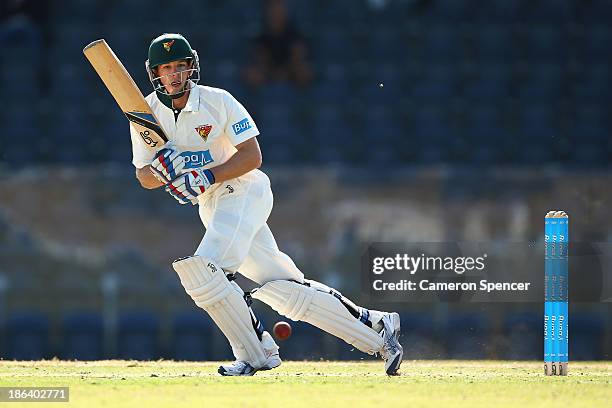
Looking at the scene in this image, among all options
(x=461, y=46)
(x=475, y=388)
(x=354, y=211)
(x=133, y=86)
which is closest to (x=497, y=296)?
(x=354, y=211)

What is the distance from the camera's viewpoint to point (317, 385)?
4.70 meters

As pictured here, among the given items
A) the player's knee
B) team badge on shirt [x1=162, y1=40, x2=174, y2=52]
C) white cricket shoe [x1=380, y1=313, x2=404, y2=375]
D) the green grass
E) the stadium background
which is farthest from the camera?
the stadium background

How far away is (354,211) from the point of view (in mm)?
6707

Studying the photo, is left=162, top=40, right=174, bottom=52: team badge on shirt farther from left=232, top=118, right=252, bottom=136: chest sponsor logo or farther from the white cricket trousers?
Answer: the white cricket trousers

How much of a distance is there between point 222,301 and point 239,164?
0.52m

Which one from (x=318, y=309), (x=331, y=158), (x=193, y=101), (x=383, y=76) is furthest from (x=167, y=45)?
(x=383, y=76)

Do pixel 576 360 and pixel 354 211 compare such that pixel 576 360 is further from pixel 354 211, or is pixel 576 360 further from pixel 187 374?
pixel 187 374

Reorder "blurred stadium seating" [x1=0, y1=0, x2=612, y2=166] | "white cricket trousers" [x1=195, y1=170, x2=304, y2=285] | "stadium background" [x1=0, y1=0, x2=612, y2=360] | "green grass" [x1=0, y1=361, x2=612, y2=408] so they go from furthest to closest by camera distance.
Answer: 1. "blurred stadium seating" [x1=0, y1=0, x2=612, y2=166]
2. "stadium background" [x1=0, y1=0, x2=612, y2=360]
3. "white cricket trousers" [x1=195, y1=170, x2=304, y2=285]
4. "green grass" [x1=0, y1=361, x2=612, y2=408]

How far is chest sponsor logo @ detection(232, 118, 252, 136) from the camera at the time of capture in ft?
16.4

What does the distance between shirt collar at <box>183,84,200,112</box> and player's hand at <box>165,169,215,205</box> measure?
0.26 m

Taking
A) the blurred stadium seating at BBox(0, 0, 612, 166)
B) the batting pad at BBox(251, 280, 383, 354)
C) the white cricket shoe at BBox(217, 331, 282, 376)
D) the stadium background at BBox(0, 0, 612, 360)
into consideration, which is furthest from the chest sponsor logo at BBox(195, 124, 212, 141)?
the blurred stadium seating at BBox(0, 0, 612, 166)

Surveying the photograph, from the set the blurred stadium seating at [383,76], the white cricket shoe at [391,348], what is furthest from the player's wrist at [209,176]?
the blurred stadium seating at [383,76]

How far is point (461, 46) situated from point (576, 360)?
307 cm

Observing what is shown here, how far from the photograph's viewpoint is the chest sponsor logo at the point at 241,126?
5.01 metres
